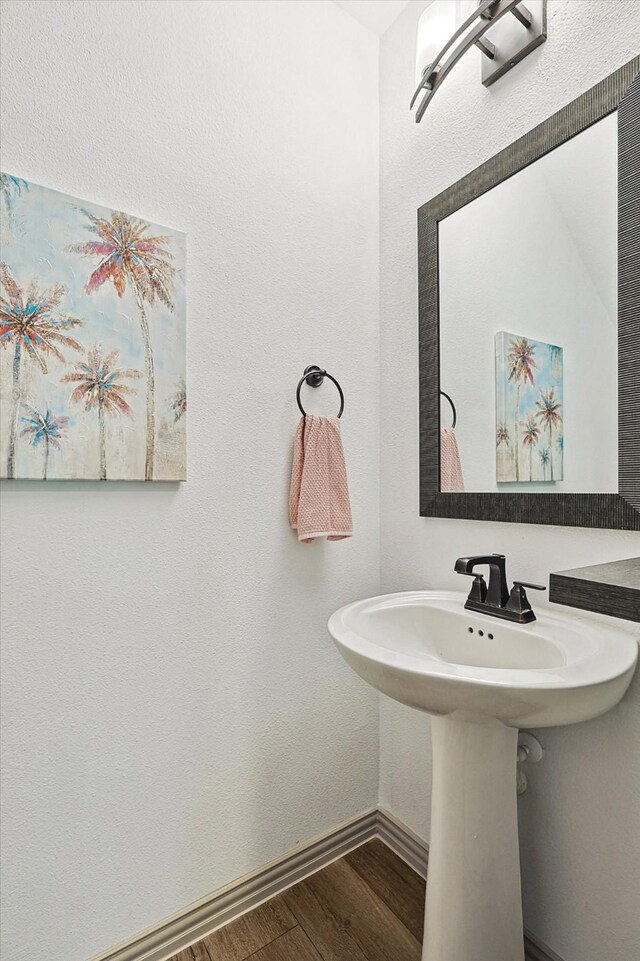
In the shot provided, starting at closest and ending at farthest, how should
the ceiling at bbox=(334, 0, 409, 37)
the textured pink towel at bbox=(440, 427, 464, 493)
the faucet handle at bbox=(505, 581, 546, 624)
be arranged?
the faucet handle at bbox=(505, 581, 546, 624) → the textured pink towel at bbox=(440, 427, 464, 493) → the ceiling at bbox=(334, 0, 409, 37)

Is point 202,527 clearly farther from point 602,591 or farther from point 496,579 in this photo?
point 602,591

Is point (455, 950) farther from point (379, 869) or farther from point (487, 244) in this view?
point (487, 244)

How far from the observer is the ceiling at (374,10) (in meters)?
1.53

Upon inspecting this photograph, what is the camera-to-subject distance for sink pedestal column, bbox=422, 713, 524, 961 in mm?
1012

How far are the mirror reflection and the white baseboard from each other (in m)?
1.07

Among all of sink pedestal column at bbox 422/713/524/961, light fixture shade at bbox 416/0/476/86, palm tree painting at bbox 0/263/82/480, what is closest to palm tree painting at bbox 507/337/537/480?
sink pedestal column at bbox 422/713/524/961

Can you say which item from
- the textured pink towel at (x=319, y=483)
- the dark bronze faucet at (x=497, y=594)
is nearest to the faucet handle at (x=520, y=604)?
the dark bronze faucet at (x=497, y=594)

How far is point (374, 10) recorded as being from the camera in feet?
5.07

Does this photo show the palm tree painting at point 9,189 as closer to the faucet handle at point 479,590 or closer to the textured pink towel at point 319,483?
the textured pink towel at point 319,483

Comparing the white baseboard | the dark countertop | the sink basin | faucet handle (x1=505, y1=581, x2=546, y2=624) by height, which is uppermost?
the dark countertop

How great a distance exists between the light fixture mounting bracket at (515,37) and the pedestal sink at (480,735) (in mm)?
1273

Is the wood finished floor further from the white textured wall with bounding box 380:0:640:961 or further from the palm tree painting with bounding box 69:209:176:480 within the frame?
the palm tree painting with bounding box 69:209:176:480

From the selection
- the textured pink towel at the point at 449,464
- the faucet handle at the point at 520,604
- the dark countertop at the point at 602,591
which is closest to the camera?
the dark countertop at the point at 602,591

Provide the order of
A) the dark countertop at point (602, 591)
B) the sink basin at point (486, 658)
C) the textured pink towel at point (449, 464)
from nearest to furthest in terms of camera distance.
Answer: the dark countertop at point (602, 591), the sink basin at point (486, 658), the textured pink towel at point (449, 464)
